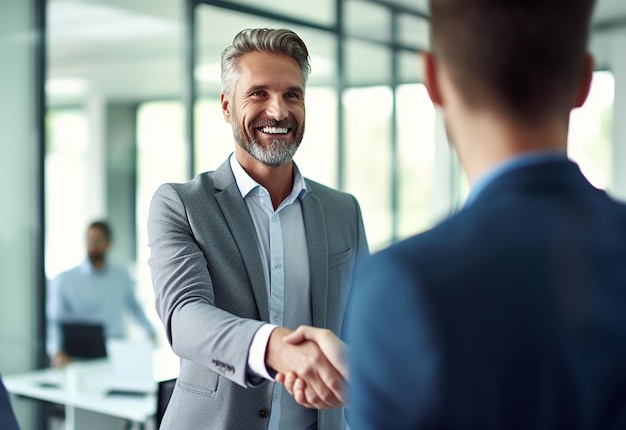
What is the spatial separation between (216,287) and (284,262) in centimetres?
18

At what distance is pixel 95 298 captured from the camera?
5508mm

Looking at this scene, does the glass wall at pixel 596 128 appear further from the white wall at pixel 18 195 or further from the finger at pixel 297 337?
the finger at pixel 297 337

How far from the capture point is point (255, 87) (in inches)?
66.1

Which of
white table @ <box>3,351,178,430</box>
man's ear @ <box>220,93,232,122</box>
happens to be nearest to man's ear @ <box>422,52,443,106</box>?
Answer: man's ear @ <box>220,93,232,122</box>

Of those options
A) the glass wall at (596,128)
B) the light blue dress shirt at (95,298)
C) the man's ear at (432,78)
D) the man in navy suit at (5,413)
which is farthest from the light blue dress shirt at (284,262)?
the glass wall at (596,128)

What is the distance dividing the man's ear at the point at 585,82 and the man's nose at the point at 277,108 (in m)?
0.97

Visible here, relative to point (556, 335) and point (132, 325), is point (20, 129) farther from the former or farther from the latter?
point (132, 325)

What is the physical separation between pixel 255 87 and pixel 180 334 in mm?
578

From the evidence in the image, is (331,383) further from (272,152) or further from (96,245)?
(96,245)

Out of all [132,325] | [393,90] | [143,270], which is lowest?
[132,325]

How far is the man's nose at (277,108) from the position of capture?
167cm

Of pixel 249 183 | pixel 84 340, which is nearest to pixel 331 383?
pixel 249 183

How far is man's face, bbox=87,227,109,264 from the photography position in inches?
218

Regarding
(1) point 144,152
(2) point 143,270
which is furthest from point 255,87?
(1) point 144,152
